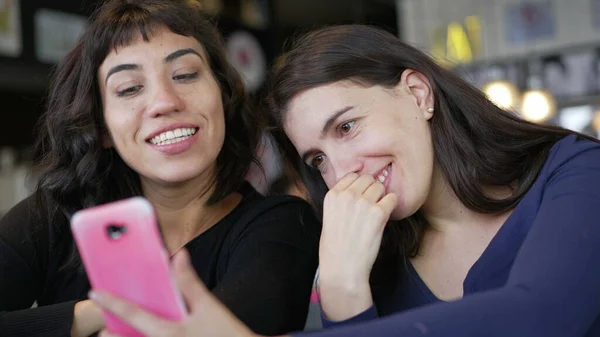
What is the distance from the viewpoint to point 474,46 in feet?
20.2

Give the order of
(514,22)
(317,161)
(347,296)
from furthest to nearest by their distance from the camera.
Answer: (514,22) → (317,161) → (347,296)

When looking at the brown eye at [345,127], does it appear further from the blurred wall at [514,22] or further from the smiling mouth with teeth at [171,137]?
the blurred wall at [514,22]

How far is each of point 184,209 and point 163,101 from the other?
0.90 feet

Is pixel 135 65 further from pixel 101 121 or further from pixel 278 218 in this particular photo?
pixel 278 218

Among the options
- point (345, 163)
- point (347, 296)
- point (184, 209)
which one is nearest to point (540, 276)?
point (347, 296)

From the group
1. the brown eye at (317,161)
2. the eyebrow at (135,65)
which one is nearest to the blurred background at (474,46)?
the eyebrow at (135,65)

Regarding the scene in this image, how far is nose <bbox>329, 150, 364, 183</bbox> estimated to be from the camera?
1.18m

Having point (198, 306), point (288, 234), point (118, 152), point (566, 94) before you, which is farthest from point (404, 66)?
point (566, 94)

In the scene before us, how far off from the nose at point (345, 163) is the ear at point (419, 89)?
19 centimetres

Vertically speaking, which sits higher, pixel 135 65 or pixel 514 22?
pixel 135 65

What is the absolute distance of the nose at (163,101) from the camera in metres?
1.34

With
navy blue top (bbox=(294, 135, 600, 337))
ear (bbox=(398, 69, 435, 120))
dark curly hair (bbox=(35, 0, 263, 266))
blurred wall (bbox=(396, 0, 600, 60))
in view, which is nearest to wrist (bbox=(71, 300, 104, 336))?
dark curly hair (bbox=(35, 0, 263, 266))

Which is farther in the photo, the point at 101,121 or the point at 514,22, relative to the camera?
the point at 514,22

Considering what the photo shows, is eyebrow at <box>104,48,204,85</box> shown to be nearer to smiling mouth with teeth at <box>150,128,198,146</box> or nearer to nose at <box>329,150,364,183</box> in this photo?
smiling mouth with teeth at <box>150,128,198,146</box>
